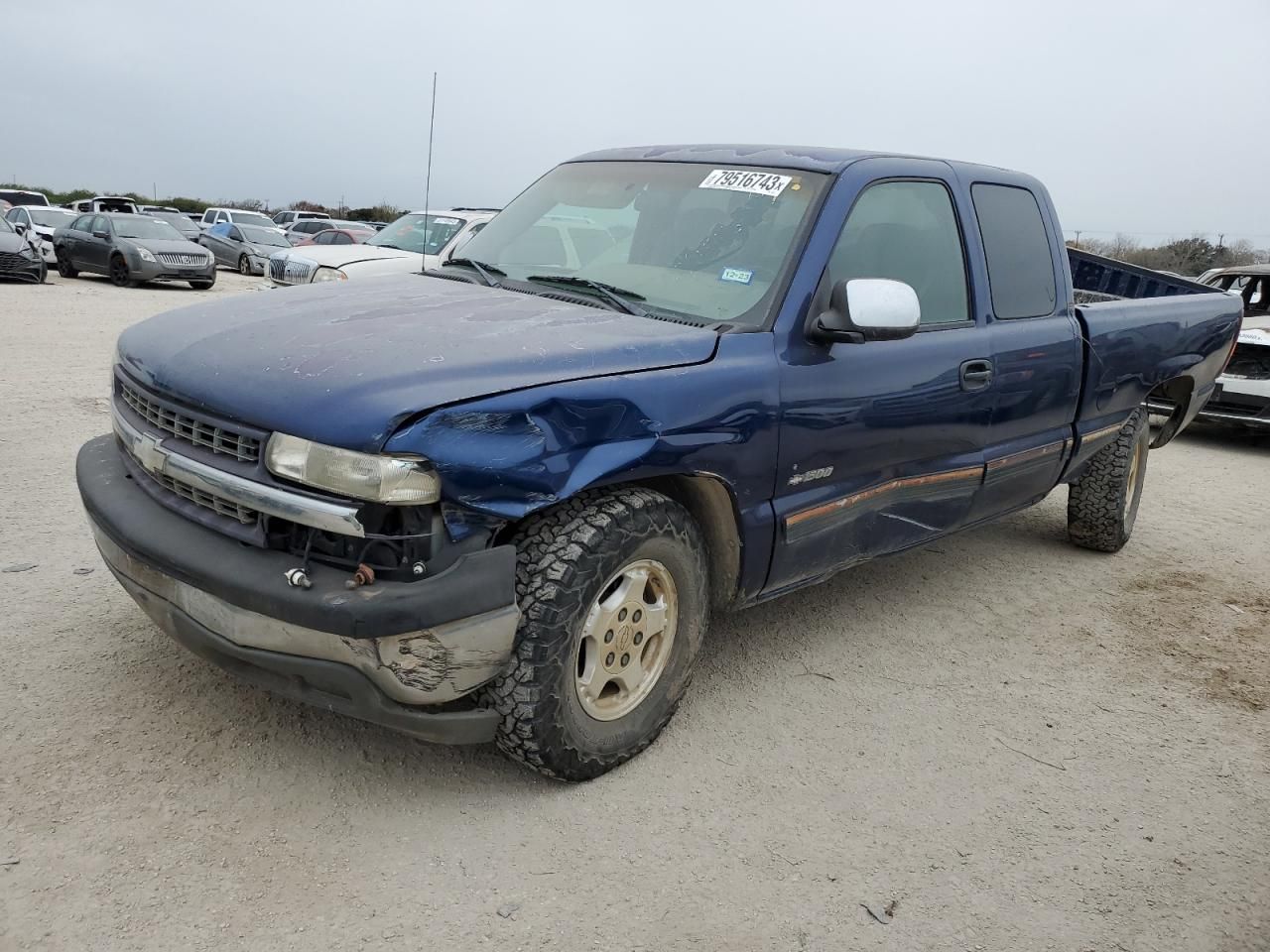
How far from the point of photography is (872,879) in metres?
2.71

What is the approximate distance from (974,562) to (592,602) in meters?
3.29

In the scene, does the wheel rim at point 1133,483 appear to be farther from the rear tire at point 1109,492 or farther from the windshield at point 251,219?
the windshield at point 251,219

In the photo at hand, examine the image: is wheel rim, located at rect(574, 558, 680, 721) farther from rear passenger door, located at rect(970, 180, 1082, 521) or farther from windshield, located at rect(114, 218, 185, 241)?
windshield, located at rect(114, 218, 185, 241)

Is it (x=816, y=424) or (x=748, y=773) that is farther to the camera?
(x=816, y=424)

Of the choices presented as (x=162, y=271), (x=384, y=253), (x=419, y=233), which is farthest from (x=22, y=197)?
(x=384, y=253)

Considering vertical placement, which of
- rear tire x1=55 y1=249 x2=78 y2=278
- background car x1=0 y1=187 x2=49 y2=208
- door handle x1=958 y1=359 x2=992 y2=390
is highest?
door handle x1=958 y1=359 x2=992 y2=390

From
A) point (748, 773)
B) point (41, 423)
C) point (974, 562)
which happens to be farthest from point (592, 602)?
point (41, 423)

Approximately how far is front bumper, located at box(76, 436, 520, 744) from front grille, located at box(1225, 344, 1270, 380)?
29.2 ft

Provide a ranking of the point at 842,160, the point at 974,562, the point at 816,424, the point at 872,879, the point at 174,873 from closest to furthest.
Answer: the point at 174,873, the point at 872,879, the point at 816,424, the point at 842,160, the point at 974,562

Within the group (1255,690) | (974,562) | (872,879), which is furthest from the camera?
(974,562)

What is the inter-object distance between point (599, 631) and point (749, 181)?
178 cm

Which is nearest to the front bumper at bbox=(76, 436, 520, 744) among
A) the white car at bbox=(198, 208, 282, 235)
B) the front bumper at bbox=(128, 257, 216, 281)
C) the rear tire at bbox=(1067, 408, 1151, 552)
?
the rear tire at bbox=(1067, 408, 1151, 552)

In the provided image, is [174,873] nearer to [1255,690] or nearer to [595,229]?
[595,229]

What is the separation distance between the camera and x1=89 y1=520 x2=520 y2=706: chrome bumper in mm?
2514
